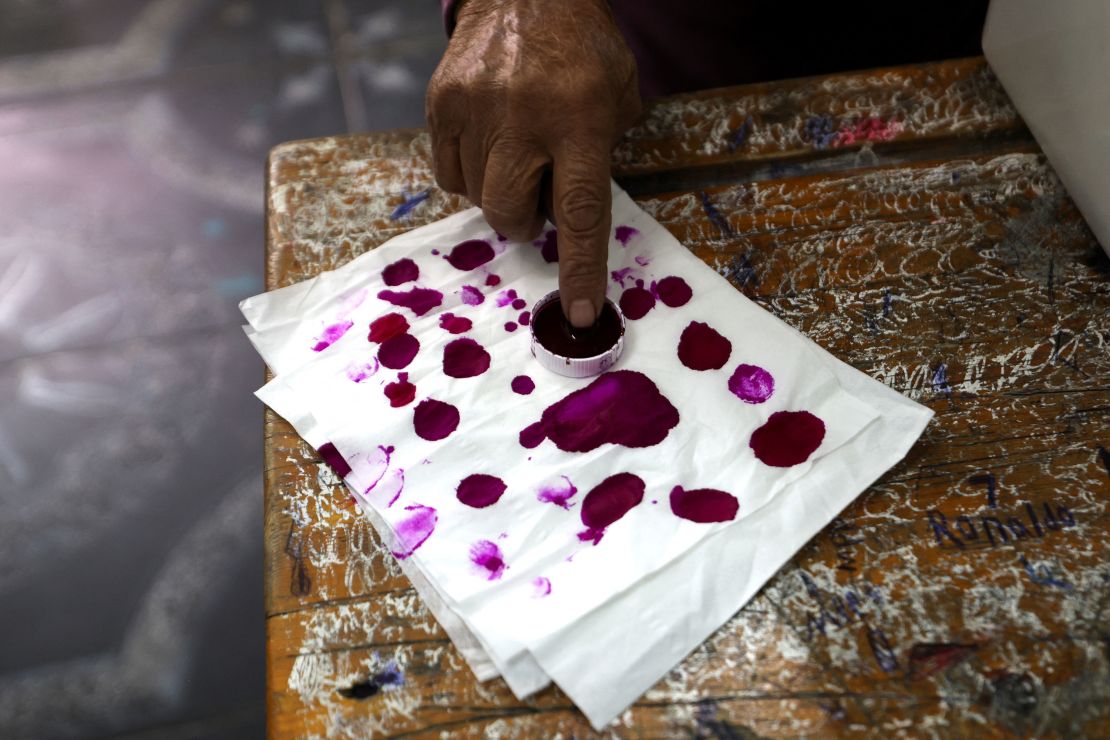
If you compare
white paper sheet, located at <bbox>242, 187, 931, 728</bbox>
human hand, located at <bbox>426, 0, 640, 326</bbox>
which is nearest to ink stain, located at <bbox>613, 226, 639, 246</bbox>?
white paper sheet, located at <bbox>242, 187, 931, 728</bbox>

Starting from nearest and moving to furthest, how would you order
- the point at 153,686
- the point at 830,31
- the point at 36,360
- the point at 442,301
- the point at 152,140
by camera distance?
the point at 442,301, the point at 830,31, the point at 153,686, the point at 36,360, the point at 152,140

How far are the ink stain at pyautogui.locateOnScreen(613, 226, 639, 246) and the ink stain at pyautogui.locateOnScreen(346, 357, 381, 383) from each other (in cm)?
34

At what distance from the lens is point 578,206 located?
0.94 m

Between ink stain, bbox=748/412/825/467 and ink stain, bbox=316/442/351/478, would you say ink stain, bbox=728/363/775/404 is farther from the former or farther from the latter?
ink stain, bbox=316/442/351/478

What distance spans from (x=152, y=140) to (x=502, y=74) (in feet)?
5.51

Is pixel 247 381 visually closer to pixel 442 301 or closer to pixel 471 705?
pixel 442 301

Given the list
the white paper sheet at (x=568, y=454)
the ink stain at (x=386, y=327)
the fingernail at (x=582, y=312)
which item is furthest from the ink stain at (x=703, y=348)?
the ink stain at (x=386, y=327)

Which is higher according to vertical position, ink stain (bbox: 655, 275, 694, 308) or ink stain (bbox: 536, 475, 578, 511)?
ink stain (bbox: 655, 275, 694, 308)

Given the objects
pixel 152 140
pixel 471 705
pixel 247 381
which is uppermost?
pixel 471 705

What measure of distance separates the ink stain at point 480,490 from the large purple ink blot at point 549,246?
32 cm

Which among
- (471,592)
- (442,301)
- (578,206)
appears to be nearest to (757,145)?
(578,206)

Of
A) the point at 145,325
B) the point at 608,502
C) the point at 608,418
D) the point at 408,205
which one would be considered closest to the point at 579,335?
the point at 608,418

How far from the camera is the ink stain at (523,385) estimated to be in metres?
0.97

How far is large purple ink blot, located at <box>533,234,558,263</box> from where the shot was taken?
1.09 metres
